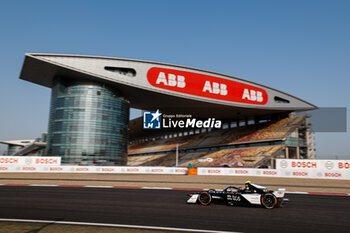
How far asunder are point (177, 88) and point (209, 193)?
34.1 meters

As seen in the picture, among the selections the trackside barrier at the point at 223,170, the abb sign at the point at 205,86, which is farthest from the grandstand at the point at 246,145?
the trackside barrier at the point at 223,170

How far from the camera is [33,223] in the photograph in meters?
6.78

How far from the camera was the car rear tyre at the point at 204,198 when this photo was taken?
9.89 meters

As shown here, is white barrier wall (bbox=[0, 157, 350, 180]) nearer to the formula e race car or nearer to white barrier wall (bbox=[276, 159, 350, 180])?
white barrier wall (bbox=[276, 159, 350, 180])

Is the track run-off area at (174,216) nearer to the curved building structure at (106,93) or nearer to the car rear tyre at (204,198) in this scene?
the car rear tyre at (204,198)

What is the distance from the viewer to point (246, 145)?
50.0m

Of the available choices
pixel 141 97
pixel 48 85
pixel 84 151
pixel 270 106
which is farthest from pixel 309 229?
pixel 48 85

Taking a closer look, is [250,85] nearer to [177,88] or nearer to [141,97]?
[177,88]

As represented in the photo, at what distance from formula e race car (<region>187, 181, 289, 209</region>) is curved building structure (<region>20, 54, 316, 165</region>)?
108ft

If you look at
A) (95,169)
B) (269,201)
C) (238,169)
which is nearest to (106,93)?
(95,169)

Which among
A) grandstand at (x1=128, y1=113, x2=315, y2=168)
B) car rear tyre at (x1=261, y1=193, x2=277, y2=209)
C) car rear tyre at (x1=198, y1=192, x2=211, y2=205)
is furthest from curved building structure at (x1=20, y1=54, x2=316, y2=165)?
car rear tyre at (x1=261, y1=193, x2=277, y2=209)

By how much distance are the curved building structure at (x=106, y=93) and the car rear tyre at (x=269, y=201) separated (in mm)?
33791

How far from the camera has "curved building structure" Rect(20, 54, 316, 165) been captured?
39.3 m

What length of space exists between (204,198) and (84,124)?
33.8 metres
